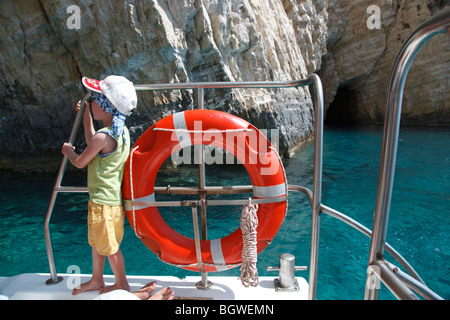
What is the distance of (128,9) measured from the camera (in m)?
5.07

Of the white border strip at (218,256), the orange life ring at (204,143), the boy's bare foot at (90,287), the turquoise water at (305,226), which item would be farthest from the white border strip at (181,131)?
the turquoise water at (305,226)

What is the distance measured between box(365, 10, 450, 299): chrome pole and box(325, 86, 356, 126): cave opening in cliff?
15496 mm

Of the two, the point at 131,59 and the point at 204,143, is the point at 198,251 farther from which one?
the point at 131,59

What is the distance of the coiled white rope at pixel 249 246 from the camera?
1.21 metres

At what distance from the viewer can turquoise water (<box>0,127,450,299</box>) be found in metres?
2.95

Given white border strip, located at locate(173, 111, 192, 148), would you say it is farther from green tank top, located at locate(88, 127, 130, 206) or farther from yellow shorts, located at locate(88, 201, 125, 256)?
yellow shorts, located at locate(88, 201, 125, 256)

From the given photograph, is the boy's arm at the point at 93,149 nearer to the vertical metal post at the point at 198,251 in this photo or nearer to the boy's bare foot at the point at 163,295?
the vertical metal post at the point at 198,251

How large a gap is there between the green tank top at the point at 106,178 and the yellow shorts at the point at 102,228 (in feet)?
0.10

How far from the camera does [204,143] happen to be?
1289 millimetres

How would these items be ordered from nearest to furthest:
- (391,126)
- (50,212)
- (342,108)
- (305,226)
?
(391,126)
(50,212)
(305,226)
(342,108)

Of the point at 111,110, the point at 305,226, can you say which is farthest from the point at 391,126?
the point at 305,226

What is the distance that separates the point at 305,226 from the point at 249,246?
279 centimetres

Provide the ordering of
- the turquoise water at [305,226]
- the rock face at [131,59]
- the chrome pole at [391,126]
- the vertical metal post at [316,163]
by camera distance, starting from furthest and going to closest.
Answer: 1. the rock face at [131,59]
2. the turquoise water at [305,226]
3. the vertical metal post at [316,163]
4. the chrome pole at [391,126]

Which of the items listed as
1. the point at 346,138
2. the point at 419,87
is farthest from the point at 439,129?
the point at 346,138
